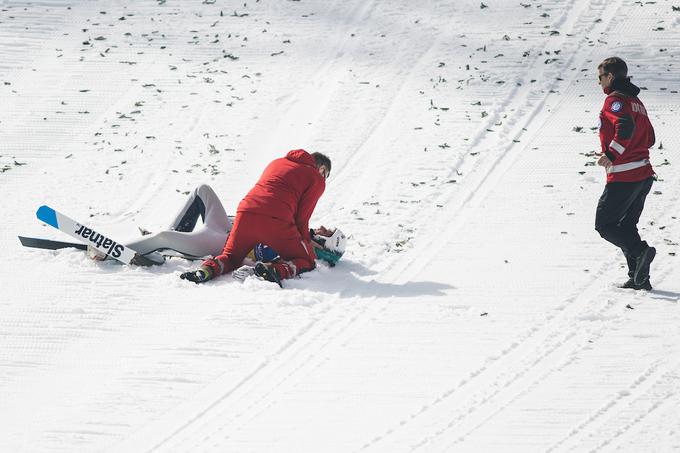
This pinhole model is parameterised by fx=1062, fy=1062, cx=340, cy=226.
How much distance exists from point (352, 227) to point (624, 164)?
2.92m

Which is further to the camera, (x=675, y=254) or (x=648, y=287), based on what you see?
(x=675, y=254)

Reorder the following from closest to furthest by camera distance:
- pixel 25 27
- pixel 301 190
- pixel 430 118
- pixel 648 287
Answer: pixel 648 287, pixel 301 190, pixel 430 118, pixel 25 27

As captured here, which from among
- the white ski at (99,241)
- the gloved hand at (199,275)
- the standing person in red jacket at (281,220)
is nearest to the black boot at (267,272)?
the standing person in red jacket at (281,220)

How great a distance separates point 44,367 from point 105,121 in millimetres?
6202

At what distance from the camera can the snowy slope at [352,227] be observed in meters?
6.61

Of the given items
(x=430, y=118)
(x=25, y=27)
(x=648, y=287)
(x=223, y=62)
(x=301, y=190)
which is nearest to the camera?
(x=648, y=287)

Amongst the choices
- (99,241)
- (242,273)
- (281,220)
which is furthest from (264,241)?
(99,241)

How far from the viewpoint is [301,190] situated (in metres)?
9.02

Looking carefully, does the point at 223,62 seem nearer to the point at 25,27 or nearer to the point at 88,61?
the point at 88,61

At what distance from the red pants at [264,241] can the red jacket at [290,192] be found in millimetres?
67

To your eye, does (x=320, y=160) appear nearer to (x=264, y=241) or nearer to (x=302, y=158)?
(x=302, y=158)

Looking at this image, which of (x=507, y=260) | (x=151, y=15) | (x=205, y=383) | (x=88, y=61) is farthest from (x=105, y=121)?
(x=205, y=383)

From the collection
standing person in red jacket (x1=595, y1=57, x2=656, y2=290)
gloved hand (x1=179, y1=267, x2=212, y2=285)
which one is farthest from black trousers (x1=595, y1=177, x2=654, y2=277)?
gloved hand (x1=179, y1=267, x2=212, y2=285)

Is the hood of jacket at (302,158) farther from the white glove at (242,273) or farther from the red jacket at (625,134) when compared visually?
the red jacket at (625,134)
